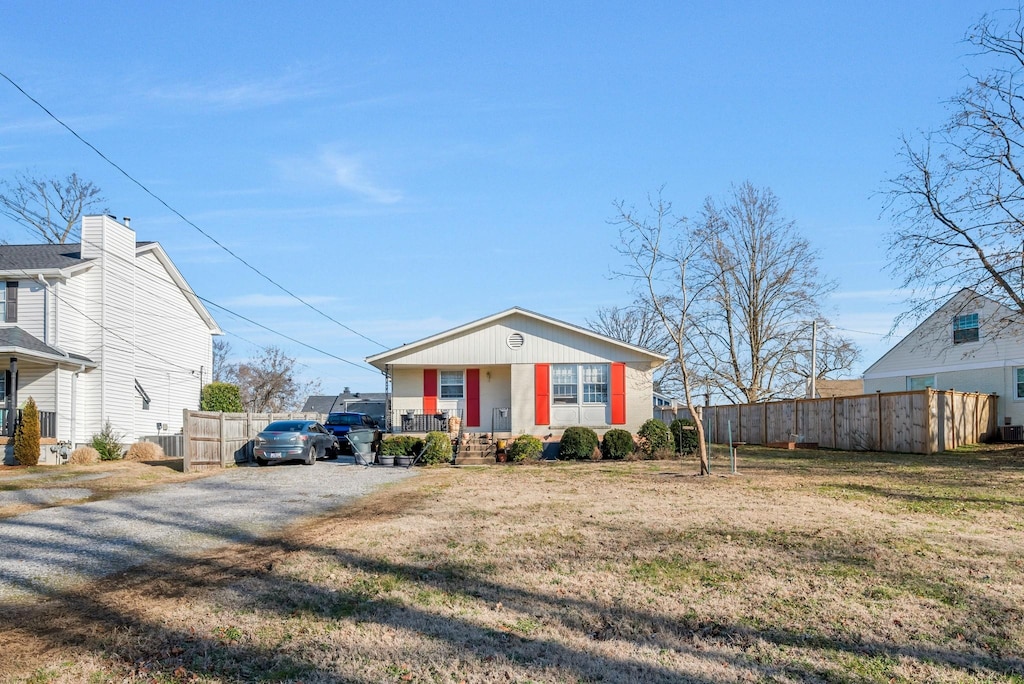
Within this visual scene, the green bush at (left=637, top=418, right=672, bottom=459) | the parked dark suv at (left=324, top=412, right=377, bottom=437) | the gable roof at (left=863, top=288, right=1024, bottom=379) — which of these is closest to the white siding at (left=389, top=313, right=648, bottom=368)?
the green bush at (left=637, top=418, right=672, bottom=459)

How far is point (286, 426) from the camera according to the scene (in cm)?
2348

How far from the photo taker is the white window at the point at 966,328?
3156 cm

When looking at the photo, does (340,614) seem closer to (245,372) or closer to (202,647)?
(202,647)

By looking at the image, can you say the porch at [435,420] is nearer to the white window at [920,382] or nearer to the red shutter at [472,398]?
the red shutter at [472,398]

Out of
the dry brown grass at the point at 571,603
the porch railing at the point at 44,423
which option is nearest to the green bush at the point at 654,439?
the dry brown grass at the point at 571,603

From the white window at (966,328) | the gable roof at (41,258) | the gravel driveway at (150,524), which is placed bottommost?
the gravel driveway at (150,524)

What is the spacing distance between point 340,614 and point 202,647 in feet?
4.01

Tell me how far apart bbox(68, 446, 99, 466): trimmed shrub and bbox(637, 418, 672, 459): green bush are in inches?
614

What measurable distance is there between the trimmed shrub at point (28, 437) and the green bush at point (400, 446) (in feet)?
30.3

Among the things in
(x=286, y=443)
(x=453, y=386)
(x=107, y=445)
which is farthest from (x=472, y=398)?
(x=107, y=445)

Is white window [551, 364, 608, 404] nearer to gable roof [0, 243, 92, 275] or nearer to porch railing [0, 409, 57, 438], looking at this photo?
porch railing [0, 409, 57, 438]

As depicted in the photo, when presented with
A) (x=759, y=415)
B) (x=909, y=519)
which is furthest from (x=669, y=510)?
(x=759, y=415)

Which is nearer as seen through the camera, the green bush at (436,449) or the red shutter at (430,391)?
the green bush at (436,449)

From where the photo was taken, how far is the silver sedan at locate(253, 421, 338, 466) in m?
22.9
